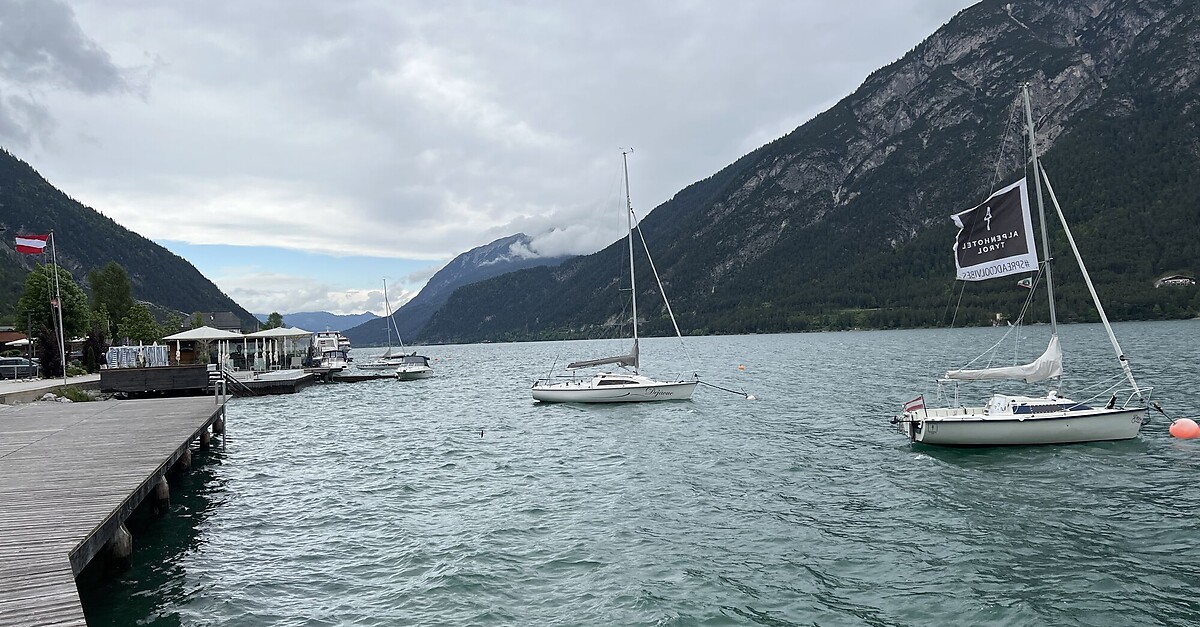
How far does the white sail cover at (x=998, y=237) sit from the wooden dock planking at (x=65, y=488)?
23826 mm

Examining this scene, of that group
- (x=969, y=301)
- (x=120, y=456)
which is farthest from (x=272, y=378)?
(x=969, y=301)

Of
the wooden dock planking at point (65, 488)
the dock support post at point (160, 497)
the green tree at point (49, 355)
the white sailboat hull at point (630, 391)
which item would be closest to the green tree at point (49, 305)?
the green tree at point (49, 355)

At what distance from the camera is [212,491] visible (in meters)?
22.5

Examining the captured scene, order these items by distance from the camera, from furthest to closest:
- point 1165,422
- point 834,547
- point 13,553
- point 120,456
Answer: point 1165,422 → point 120,456 → point 834,547 → point 13,553

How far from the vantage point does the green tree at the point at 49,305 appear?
63.4 meters

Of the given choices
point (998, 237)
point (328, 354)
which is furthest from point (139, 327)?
point (998, 237)

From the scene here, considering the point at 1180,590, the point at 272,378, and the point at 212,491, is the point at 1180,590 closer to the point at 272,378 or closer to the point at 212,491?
the point at 212,491

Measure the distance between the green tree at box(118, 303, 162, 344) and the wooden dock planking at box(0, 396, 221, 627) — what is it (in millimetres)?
63711

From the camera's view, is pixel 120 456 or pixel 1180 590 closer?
pixel 1180 590

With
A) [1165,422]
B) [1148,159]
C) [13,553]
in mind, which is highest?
[1148,159]

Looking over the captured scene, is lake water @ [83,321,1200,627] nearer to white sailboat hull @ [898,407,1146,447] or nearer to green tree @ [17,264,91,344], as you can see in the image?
white sailboat hull @ [898,407,1146,447]

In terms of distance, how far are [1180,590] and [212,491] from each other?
2472 centimetres

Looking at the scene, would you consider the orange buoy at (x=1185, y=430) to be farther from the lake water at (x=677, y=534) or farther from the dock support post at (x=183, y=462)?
the dock support post at (x=183, y=462)

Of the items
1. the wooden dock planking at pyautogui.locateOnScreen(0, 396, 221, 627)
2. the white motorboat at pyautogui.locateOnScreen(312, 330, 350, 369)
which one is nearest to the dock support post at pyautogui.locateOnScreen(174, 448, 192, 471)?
the wooden dock planking at pyautogui.locateOnScreen(0, 396, 221, 627)
